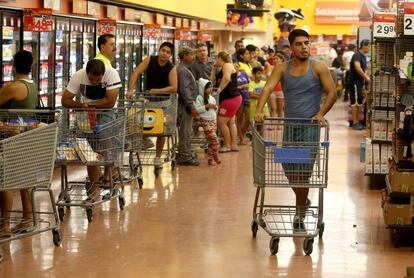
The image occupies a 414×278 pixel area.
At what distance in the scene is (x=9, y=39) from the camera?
38.6 ft

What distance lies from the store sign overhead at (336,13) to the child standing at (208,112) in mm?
34797

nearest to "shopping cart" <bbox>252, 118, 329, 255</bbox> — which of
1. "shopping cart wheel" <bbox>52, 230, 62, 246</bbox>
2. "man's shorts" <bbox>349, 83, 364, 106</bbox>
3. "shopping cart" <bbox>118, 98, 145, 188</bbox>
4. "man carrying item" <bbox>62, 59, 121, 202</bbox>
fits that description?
"shopping cart wheel" <bbox>52, 230, 62, 246</bbox>

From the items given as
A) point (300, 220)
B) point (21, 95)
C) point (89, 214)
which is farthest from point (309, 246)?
point (21, 95)

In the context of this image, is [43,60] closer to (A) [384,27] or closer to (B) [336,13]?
(A) [384,27]

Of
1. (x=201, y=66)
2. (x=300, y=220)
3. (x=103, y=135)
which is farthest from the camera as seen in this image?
(x=201, y=66)

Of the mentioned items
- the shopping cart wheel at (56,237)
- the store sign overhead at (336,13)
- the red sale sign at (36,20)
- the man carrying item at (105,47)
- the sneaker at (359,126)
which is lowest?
the shopping cart wheel at (56,237)

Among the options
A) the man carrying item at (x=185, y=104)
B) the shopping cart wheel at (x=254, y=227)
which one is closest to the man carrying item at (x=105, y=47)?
the man carrying item at (x=185, y=104)

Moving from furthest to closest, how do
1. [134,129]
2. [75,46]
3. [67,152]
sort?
[75,46]
[134,129]
[67,152]

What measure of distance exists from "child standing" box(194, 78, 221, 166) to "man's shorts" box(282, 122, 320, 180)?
5.10 meters

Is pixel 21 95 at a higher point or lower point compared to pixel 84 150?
higher

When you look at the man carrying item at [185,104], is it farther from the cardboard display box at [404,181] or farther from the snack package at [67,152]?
the cardboard display box at [404,181]

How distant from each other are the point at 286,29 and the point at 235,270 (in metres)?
29.8

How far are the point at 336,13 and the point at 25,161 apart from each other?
41.1 meters

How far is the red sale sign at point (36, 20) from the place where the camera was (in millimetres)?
11836
